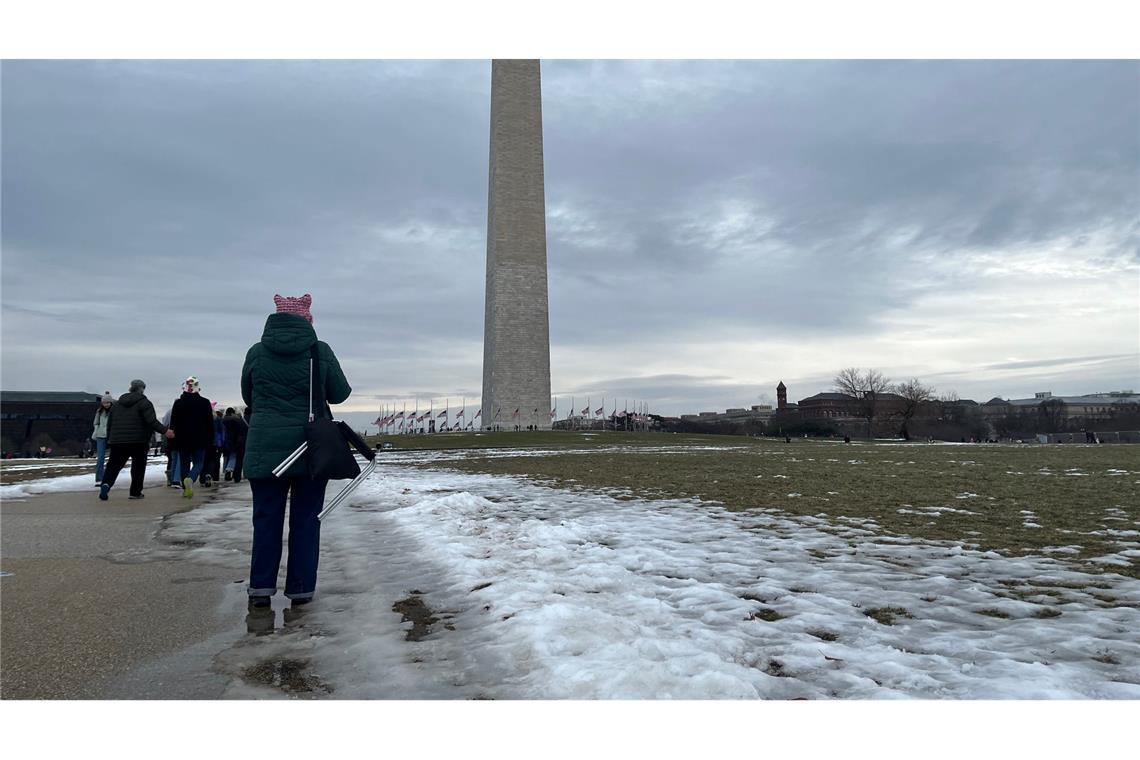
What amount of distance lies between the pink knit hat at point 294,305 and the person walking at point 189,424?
7.17m

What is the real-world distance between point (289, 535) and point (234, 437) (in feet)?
35.3

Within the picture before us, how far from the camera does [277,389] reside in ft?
13.9

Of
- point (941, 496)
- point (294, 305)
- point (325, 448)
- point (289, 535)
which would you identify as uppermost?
point (294, 305)

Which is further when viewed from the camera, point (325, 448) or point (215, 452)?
point (215, 452)

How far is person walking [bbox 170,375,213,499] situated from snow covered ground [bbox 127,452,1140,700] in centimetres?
504

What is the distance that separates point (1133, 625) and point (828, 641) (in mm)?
1580

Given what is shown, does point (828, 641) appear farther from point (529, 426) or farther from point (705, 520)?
point (529, 426)

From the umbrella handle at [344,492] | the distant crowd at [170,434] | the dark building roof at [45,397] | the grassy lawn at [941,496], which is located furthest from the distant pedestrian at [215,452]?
the dark building roof at [45,397]

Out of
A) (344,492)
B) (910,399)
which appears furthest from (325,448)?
(910,399)

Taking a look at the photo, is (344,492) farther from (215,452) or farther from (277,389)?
(215,452)

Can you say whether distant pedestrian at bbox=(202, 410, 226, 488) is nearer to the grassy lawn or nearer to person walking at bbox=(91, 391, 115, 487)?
person walking at bbox=(91, 391, 115, 487)

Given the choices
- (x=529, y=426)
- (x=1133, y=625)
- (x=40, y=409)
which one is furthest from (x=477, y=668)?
(x=40, y=409)

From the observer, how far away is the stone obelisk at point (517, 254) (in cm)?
4628

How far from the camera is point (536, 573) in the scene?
4.54 meters
